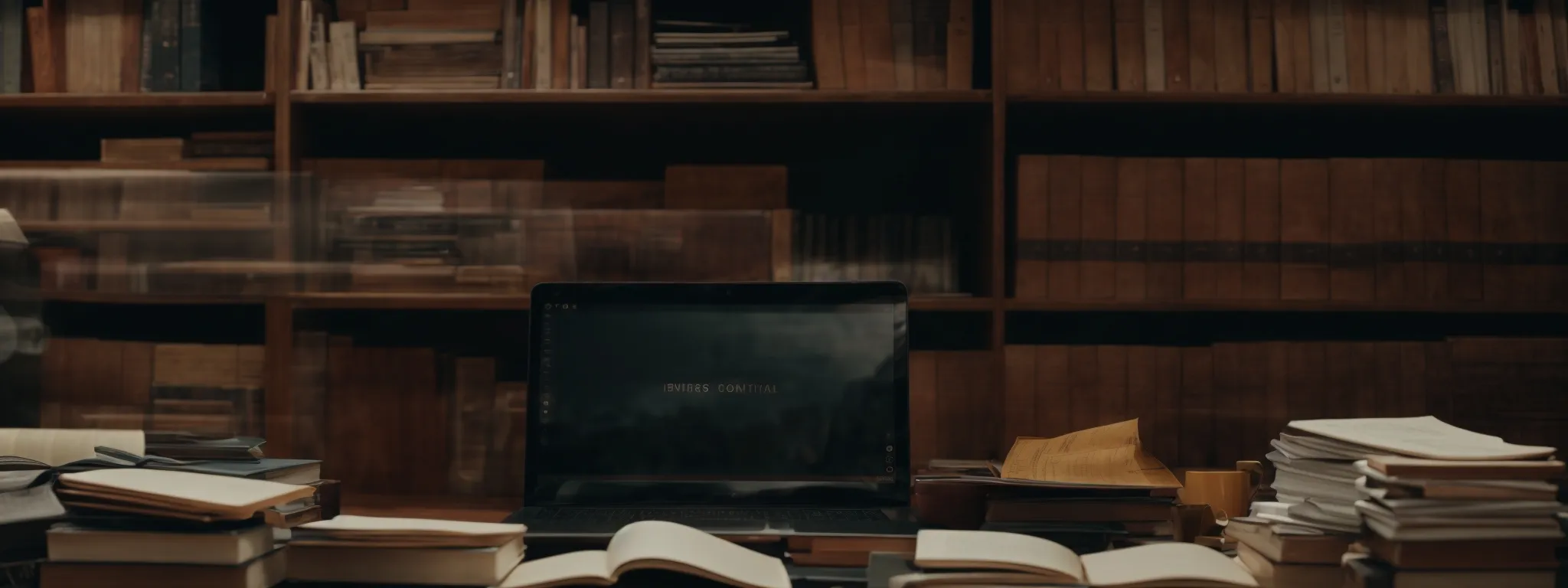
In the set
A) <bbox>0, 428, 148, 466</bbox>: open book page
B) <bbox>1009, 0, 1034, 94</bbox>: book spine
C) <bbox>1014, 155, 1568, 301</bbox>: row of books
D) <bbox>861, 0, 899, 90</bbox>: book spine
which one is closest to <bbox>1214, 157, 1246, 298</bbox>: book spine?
<bbox>1014, 155, 1568, 301</bbox>: row of books

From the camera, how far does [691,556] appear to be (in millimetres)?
928

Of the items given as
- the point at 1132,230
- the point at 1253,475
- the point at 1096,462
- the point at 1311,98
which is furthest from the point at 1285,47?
the point at 1096,462

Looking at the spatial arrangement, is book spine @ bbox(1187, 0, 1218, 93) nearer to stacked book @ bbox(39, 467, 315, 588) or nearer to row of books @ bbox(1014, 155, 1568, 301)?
row of books @ bbox(1014, 155, 1568, 301)

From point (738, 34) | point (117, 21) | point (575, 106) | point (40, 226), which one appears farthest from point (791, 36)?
point (40, 226)

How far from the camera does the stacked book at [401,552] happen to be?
0.97m

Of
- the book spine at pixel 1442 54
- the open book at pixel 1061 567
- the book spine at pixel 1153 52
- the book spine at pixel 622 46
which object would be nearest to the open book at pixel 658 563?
the open book at pixel 1061 567

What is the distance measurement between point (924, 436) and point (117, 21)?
183 centimetres

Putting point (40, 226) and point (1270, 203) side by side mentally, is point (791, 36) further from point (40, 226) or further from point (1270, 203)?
point (40, 226)

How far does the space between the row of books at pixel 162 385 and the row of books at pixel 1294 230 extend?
4.98 ft

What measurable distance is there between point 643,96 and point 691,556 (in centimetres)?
135

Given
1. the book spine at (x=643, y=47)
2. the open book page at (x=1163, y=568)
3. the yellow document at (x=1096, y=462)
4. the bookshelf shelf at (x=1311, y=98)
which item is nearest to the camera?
the open book page at (x=1163, y=568)

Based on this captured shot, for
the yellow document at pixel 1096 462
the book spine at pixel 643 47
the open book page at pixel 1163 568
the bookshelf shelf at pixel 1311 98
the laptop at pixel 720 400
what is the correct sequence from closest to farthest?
the open book page at pixel 1163 568 < the yellow document at pixel 1096 462 < the laptop at pixel 720 400 < the bookshelf shelf at pixel 1311 98 < the book spine at pixel 643 47

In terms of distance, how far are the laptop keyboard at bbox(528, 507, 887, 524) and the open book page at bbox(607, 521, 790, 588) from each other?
0.22 meters

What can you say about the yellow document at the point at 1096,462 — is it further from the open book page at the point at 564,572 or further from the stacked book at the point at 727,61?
the stacked book at the point at 727,61
